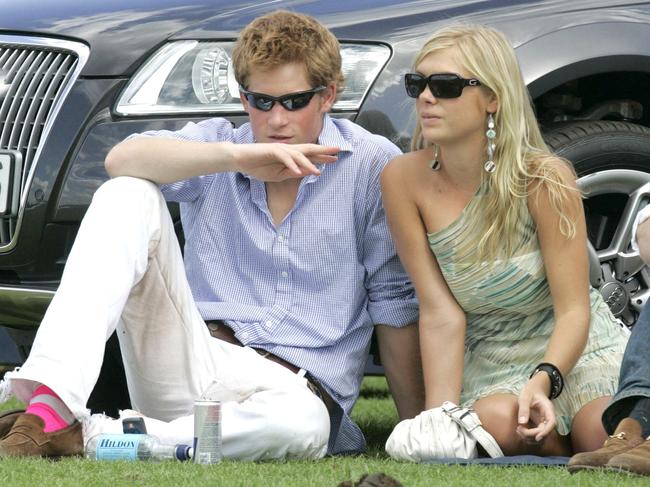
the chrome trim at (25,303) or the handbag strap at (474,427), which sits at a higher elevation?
the chrome trim at (25,303)

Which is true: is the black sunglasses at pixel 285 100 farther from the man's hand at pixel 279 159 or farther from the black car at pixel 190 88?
the black car at pixel 190 88

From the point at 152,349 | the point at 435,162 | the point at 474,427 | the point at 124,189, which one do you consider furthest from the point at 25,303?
the point at 474,427

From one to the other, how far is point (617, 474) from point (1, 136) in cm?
230

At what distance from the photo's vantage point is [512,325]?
4770 millimetres

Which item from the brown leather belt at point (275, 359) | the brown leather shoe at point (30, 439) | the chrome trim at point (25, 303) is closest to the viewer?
the brown leather shoe at point (30, 439)

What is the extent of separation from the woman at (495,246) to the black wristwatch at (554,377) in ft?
0.04

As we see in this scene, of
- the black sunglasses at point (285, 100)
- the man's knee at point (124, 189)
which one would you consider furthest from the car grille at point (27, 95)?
the black sunglasses at point (285, 100)

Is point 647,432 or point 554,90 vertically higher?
point 554,90

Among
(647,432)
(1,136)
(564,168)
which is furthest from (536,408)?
(1,136)

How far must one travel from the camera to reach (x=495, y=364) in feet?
15.7

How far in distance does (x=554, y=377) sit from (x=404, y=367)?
22.5 inches

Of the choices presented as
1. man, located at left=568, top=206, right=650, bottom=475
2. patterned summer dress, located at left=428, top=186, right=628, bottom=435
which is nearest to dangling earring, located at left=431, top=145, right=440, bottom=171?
patterned summer dress, located at left=428, top=186, right=628, bottom=435

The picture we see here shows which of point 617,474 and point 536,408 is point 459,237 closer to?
point 536,408

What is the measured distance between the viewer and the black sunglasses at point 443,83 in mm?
4582
